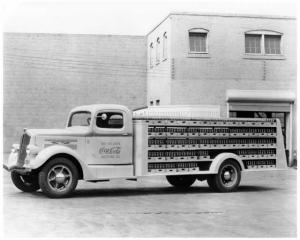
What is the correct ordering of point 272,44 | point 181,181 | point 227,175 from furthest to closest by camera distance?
point 272,44 < point 181,181 < point 227,175

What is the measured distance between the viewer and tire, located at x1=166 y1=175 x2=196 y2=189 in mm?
15117

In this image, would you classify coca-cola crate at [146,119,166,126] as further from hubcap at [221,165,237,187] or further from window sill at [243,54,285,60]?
window sill at [243,54,285,60]

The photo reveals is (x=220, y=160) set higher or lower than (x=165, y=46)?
lower

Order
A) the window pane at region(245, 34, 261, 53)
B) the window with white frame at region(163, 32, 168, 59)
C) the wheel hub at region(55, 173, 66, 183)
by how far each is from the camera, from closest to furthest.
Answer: the wheel hub at region(55, 173, 66, 183)
the window pane at region(245, 34, 261, 53)
the window with white frame at region(163, 32, 168, 59)

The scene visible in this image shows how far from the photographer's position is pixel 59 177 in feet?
39.7

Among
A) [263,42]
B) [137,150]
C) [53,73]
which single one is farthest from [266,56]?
[137,150]

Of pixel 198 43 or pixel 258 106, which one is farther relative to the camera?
pixel 258 106

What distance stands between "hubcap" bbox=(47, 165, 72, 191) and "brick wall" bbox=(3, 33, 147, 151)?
17.8 m

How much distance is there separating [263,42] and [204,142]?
13.3 metres

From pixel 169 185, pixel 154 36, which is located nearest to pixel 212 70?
pixel 154 36

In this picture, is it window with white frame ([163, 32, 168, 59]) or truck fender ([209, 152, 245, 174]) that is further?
window with white frame ([163, 32, 168, 59])

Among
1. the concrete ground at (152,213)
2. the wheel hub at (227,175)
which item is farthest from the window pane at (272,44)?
the wheel hub at (227,175)

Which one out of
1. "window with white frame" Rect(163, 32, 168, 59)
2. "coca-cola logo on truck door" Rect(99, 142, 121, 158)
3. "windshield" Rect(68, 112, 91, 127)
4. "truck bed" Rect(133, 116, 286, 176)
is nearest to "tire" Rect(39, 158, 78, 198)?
"coca-cola logo on truck door" Rect(99, 142, 121, 158)

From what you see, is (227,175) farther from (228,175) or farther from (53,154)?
(53,154)
